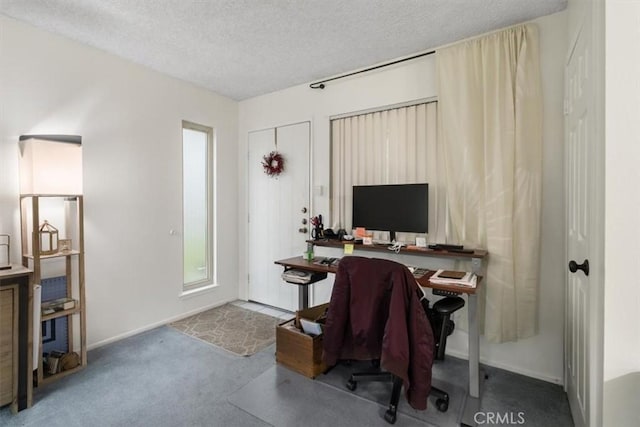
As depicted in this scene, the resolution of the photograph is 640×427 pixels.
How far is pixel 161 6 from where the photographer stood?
2154mm

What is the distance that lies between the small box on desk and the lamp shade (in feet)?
6.54

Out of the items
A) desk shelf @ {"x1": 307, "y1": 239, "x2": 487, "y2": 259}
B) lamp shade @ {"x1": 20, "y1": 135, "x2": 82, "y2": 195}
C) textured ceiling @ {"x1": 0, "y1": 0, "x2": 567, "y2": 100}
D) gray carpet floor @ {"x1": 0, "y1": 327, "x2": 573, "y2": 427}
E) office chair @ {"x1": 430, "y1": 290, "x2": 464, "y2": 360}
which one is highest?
textured ceiling @ {"x1": 0, "y1": 0, "x2": 567, "y2": 100}

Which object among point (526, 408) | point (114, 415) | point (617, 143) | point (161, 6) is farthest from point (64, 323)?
point (617, 143)

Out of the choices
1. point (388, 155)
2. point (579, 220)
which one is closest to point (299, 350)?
point (388, 155)

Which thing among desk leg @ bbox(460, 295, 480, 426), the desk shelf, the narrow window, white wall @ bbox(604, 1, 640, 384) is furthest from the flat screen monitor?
the narrow window

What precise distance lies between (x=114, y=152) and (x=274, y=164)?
1.65m

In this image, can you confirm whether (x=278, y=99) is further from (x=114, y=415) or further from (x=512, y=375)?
(x=512, y=375)

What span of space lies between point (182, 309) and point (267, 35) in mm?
3052

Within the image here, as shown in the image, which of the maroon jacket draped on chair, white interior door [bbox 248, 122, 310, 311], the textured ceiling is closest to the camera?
the maroon jacket draped on chair

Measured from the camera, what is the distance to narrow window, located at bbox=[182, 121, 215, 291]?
12.0 ft

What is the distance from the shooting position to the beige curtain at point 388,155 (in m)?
2.75

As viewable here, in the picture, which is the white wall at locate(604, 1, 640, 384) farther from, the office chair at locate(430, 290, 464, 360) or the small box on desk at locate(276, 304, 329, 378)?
the small box on desk at locate(276, 304, 329, 378)

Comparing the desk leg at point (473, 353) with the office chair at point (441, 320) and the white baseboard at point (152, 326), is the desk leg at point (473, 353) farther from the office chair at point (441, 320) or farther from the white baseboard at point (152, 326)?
the white baseboard at point (152, 326)

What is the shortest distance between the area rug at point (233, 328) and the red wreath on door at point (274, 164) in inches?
69.0
